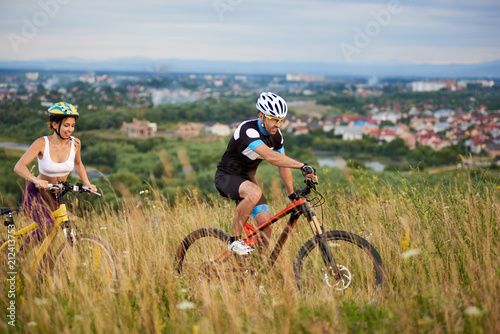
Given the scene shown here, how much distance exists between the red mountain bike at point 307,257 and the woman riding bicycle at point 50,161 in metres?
1.25

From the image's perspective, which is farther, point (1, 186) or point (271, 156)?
point (1, 186)

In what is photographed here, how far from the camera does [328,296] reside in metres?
3.42

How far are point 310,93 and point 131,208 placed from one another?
104 meters

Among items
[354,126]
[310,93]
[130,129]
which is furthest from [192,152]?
[310,93]

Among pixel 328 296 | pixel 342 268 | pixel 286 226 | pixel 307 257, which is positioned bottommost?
pixel 328 296

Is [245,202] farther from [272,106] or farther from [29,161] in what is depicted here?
[29,161]

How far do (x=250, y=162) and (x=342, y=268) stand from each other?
4.43 ft

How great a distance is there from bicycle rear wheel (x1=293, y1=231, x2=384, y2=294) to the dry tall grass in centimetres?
13

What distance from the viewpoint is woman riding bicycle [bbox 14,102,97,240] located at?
14.2ft

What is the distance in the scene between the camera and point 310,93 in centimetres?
10756

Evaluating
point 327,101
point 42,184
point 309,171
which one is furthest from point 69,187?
point 327,101

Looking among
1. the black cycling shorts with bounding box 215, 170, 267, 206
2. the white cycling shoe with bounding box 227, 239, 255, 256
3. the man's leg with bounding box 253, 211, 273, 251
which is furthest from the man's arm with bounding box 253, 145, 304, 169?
the white cycling shoe with bounding box 227, 239, 255, 256

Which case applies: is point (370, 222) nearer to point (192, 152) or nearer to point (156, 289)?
point (156, 289)

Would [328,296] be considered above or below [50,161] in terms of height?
below
